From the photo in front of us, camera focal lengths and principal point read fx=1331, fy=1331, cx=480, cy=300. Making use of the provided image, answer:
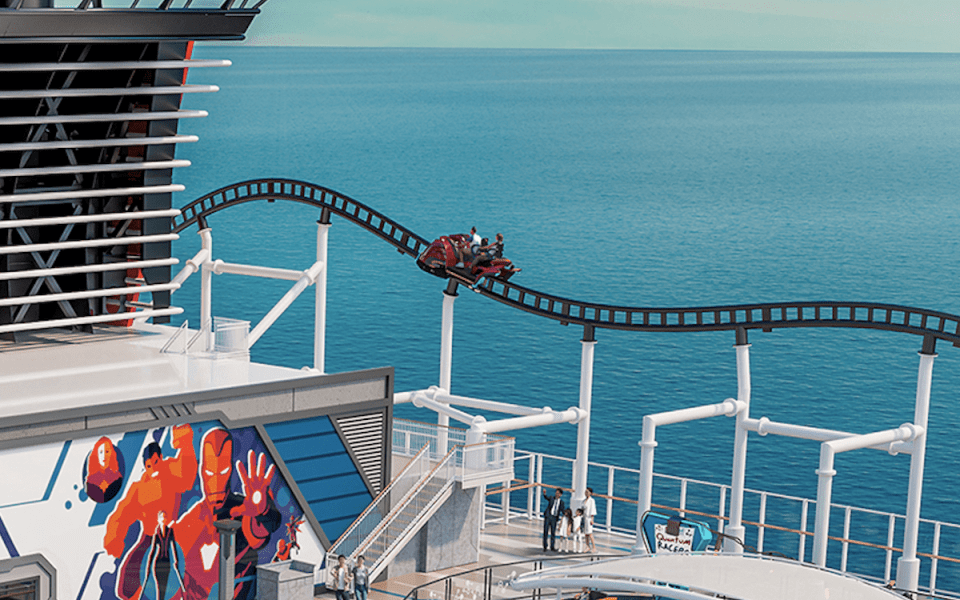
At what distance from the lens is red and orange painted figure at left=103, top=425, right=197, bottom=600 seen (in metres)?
28.4

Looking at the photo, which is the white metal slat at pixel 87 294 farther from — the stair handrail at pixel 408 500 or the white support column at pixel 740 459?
the white support column at pixel 740 459

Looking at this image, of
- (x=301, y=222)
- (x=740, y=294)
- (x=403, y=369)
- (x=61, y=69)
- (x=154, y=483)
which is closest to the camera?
(x=154, y=483)

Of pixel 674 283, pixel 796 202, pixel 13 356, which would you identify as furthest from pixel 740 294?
pixel 13 356

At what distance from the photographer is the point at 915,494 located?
31.5m

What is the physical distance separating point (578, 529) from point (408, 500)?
5566mm

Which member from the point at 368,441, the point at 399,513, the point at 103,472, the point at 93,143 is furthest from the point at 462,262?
the point at 103,472

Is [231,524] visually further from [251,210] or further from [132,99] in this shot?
[251,210]

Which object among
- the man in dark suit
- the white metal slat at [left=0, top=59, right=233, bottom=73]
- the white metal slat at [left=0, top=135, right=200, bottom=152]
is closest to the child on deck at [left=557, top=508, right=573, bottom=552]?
the man in dark suit

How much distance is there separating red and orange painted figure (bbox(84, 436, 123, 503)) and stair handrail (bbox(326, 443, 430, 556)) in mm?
5837

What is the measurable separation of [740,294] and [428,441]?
210 ft

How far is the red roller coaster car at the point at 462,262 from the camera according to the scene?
3894 cm

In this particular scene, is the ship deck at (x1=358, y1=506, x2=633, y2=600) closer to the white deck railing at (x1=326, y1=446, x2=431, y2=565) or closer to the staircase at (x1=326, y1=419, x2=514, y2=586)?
the staircase at (x1=326, y1=419, x2=514, y2=586)

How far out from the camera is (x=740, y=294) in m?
95.0

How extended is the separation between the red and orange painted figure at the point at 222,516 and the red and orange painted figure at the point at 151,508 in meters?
0.41
